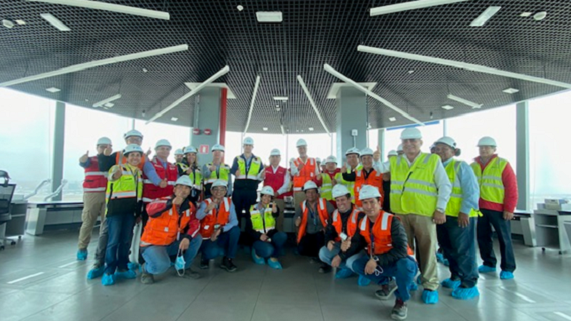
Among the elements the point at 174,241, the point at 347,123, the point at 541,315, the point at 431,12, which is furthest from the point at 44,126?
the point at 541,315

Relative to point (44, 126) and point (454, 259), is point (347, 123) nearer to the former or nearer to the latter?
point (454, 259)

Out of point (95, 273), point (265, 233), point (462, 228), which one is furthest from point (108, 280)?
point (462, 228)

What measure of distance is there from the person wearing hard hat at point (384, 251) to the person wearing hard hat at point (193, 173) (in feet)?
7.83

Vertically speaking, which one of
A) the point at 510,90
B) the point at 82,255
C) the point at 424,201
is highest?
the point at 510,90

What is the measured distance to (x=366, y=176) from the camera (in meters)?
3.57

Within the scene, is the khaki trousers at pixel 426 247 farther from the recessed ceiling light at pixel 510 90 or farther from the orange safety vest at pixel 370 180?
the recessed ceiling light at pixel 510 90

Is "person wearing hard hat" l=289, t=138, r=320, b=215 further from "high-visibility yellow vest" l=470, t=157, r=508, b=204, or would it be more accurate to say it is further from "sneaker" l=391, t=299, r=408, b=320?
"sneaker" l=391, t=299, r=408, b=320

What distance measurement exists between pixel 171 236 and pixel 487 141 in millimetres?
4110

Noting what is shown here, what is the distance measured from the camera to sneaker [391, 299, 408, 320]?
2205 mm

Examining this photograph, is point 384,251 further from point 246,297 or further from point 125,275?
point 125,275

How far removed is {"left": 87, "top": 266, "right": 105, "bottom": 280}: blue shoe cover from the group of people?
0.01 m

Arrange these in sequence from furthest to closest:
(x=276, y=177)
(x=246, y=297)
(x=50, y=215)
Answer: (x=50, y=215), (x=276, y=177), (x=246, y=297)

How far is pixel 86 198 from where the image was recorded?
3826mm

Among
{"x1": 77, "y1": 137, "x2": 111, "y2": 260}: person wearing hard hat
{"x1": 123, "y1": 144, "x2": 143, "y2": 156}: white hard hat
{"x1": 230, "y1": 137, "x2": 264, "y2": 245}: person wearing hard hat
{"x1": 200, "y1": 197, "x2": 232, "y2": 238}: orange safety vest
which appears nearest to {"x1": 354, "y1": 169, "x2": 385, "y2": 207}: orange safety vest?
{"x1": 230, "y1": 137, "x2": 264, "y2": 245}: person wearing hard hat
